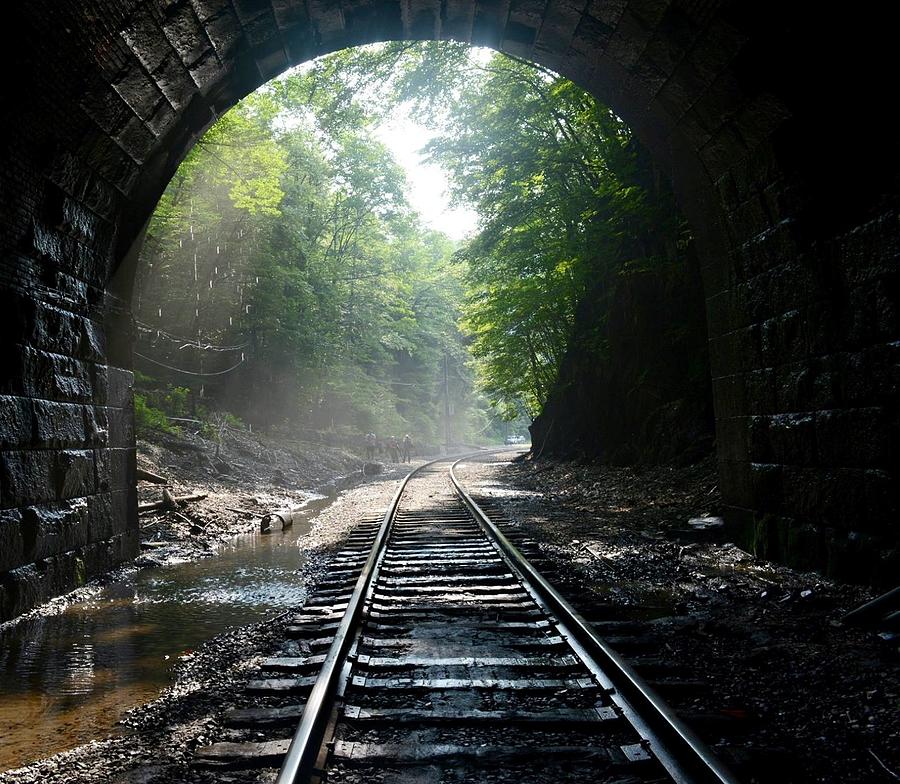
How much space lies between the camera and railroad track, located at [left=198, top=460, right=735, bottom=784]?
8.75 feet

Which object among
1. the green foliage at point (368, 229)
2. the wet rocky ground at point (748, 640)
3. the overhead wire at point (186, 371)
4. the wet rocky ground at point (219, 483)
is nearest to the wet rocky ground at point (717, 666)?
the wet rocky ground at point (748, 640)

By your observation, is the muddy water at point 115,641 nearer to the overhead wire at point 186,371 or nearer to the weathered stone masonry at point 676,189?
the weathered stone masonry at point 676,189

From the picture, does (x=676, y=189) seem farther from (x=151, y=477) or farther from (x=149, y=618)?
(x=151, y=477)

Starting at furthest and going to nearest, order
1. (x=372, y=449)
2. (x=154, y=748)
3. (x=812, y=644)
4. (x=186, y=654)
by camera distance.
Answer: (x=372, y=449), (x=186, y=654), (x=812, y=644), (x=154, y=748)

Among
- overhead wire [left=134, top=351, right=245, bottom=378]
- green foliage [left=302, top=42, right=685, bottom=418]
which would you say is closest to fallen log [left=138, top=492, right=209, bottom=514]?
green foliage [left=302, top=42, right=685, bottom=418]

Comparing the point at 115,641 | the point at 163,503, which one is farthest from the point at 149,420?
the point at 115,641

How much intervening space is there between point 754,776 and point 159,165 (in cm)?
767

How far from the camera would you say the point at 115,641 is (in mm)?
A: 4996

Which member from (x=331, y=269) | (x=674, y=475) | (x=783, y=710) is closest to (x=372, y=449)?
(x=331, y=269)

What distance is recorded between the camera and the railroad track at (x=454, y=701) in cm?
267

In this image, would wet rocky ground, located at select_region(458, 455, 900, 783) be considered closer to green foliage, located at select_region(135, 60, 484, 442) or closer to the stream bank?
the stream bank

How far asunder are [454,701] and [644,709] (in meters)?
0.86

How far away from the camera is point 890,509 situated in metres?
4.94

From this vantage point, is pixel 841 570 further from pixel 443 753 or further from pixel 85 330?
pixel 85 330
